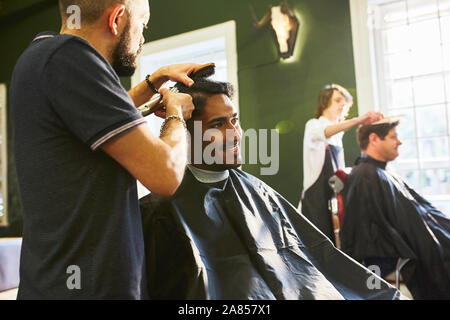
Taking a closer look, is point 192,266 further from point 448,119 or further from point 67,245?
point 448,119

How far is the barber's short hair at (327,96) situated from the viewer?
2.80 meters

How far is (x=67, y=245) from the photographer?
3.03 ft

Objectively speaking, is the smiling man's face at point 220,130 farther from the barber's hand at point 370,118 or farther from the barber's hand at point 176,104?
the barber's hand at point 370,118

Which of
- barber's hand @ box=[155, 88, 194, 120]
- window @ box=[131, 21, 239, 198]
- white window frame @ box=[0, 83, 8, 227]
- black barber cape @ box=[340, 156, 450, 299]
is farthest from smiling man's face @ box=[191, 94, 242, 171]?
white window frame @ box=[0, 83, 8, 227]

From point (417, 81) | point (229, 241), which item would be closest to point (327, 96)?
point (417, 81)

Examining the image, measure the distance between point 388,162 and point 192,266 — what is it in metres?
1.98

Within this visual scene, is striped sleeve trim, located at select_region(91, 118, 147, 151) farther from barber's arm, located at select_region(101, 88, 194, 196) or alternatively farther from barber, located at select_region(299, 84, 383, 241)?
barber, located at select_region(299, 84, 383, 241)

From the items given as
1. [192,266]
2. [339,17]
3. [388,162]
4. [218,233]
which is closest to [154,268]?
[192,266]

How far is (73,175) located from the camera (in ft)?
3.08

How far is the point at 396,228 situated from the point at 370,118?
32.3 inches

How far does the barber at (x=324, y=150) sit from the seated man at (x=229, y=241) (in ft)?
4.25

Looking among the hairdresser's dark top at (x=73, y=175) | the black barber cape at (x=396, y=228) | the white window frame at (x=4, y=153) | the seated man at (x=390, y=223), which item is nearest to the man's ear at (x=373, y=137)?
the seated man at (x=390, y=223)

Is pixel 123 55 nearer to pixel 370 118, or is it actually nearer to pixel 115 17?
pixel 115 17
